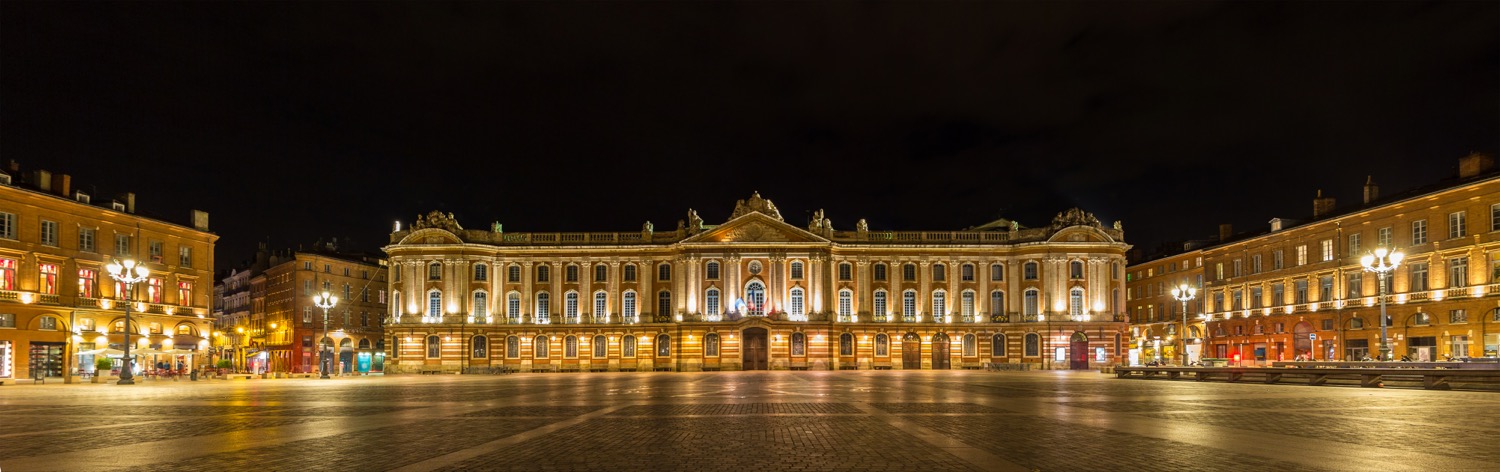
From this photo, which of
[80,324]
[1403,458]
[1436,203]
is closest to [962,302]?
[1436,203]

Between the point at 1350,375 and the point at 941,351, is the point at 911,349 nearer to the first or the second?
the point at 941,351

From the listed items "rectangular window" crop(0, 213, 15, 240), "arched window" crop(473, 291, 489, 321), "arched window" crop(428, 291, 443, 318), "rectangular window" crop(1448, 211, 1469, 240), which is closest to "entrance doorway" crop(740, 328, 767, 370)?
"arched window" crop(473, 291, 489, 321)

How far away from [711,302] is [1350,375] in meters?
53.6

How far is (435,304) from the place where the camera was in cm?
8931

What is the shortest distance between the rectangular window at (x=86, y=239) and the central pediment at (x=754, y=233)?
4153 centimetres

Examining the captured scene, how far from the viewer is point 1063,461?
49.9 ft

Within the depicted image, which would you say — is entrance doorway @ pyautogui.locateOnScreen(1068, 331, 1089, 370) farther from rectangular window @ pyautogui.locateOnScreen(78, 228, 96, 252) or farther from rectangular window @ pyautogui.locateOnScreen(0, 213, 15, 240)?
rectangular window @ pyautogui.locateOnScreen(0, 213, 15, 240)

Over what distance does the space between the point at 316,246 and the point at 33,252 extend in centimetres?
4746

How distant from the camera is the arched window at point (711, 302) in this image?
288 feet

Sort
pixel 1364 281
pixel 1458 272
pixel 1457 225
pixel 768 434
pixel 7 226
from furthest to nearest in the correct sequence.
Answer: pixel 1364 281
pixel 1457 225
pixel 1458 272
pixel 7 226
pixel 768 434

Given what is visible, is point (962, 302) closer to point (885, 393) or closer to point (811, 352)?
point (811, 352)

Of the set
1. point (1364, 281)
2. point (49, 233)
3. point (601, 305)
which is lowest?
point (601, 305)

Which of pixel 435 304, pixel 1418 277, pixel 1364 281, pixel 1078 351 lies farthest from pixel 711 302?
pixel 1418 277

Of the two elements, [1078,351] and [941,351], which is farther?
[941,351]
